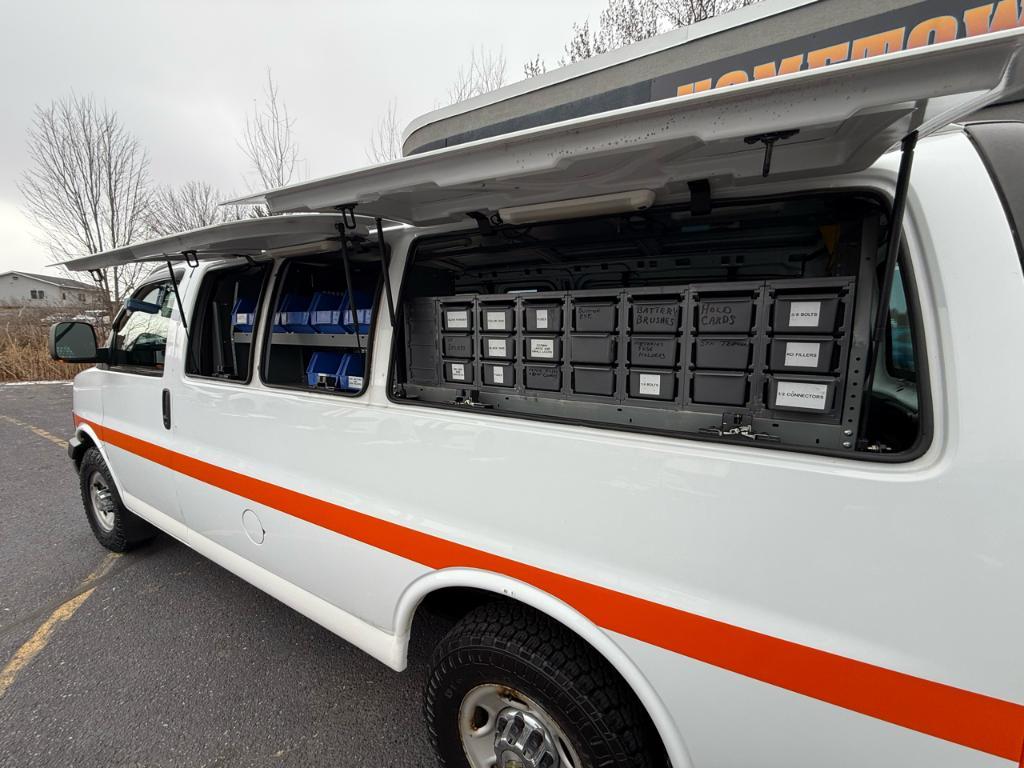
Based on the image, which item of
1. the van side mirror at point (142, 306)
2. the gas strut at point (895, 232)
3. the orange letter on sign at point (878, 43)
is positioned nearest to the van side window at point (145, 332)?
the van side mirror at point (142, 306)

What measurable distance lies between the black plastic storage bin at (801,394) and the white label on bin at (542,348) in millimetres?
631

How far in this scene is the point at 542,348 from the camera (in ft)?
5.00

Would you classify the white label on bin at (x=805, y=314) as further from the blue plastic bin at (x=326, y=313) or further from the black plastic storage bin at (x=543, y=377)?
the blue plastic bin at (x=326, y=313)

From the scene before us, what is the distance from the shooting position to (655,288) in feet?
4.32

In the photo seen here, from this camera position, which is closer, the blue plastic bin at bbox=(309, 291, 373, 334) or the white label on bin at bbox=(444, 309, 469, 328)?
the white label on bin at bbox=(444, 309, 469, 328)

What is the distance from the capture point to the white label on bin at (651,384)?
52.4 inches

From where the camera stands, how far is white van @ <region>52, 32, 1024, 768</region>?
91cm

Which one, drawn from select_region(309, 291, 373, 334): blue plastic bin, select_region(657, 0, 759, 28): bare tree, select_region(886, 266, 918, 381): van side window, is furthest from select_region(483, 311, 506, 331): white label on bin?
select_region(657, 0, 759, 28): bare tree

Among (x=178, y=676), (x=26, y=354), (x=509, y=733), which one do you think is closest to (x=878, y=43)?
(x=509, y=733)

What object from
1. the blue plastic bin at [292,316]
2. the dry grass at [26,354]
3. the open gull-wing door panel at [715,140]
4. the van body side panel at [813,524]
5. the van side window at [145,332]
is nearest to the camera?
the open gull-wing door panel at [715,140]

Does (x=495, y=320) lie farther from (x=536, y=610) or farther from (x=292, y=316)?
(x=292, y=316)

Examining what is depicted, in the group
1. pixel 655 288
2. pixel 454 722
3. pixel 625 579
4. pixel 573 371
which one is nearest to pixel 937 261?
pixel 655 288

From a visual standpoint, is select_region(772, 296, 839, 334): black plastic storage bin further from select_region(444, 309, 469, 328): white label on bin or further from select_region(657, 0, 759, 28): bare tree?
select_region(657, 0, 759, 28): bare tree

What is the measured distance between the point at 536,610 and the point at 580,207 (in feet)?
4.22
